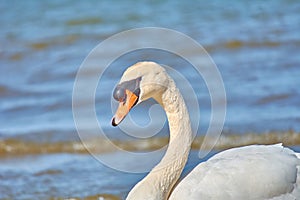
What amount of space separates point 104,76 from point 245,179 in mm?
4888

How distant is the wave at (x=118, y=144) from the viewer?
6152 mm

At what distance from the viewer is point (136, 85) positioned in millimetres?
3670

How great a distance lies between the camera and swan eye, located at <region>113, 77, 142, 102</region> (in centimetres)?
362

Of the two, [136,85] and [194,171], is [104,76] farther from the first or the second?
[136,85]

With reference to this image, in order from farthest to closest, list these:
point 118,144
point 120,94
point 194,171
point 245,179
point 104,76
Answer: point 104,76 → point 118,144 → point 194,171 → point 245,179 → point 120,94

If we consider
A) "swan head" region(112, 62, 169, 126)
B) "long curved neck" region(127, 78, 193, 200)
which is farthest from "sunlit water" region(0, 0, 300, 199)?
"swan head" region(112, 62, 169, 126)

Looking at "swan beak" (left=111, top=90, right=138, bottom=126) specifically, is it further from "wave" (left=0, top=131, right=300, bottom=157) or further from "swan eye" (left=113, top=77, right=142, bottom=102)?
"wave" (left=0, top=131, right=300, bottom=157)

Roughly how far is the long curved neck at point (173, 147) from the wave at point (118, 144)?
214cm

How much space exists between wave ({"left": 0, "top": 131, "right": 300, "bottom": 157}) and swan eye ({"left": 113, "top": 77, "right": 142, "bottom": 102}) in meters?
2.47

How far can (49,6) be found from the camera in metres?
13.4

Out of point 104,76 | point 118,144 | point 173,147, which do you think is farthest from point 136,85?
point 104,76

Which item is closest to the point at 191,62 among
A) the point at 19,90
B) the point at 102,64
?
the point at 102,64

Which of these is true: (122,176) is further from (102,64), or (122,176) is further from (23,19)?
(23,19)

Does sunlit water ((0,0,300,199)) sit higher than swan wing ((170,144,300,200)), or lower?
higher
